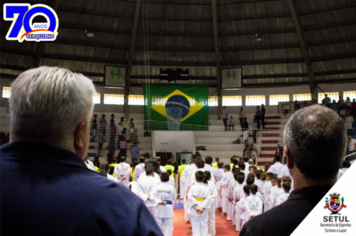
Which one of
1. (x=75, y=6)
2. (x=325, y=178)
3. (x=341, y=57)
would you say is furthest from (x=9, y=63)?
(x=325, y=178)

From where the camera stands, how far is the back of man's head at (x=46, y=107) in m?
1.18

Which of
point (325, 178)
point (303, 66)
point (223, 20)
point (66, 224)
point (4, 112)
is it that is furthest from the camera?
point (303, 66)

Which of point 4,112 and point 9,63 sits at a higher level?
point 9,63

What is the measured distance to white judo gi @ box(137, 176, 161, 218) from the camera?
7.41 m

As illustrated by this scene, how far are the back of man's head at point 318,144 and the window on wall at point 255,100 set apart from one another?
23.5 metres

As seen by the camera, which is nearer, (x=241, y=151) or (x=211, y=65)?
(x=241, y=151)

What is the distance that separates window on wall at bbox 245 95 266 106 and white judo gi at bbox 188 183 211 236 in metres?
17.8

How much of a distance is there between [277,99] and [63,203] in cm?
2434

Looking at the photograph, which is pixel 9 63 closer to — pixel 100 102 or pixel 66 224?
pixel 100 102

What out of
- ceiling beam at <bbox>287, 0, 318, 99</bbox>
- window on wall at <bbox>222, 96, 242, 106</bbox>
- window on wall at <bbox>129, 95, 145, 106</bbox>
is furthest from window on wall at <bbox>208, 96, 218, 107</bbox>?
ceiling beam at <bbox>287, 0, 318, 99</bbox>

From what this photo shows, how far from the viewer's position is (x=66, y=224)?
3.35 feet

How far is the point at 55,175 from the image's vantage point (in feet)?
3.55

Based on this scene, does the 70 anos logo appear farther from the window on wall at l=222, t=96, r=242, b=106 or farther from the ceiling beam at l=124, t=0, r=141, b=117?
the window on wall at l=222, t=96, r=242, b=106

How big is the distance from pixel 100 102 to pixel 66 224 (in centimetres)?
2317
